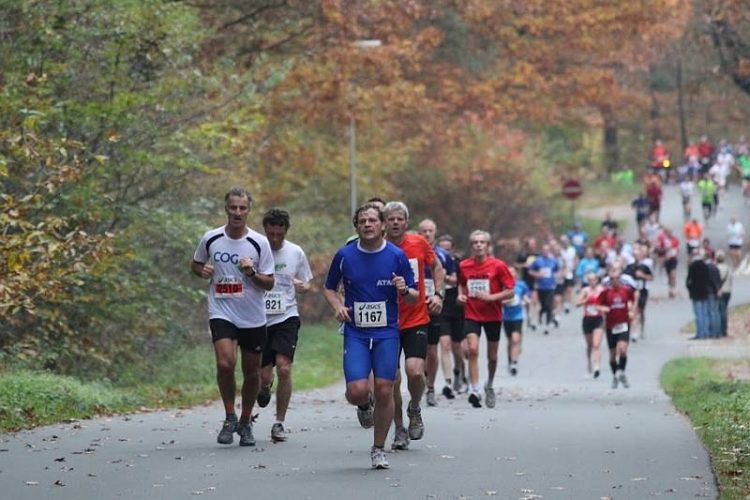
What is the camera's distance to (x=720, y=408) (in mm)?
18047

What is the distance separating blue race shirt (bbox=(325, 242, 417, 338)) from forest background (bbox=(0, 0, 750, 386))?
374cm

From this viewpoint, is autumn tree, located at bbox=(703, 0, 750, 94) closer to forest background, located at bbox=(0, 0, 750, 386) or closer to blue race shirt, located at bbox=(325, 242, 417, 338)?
forest background, located at bbox=(0, 0, 750, 386)

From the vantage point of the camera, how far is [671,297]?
48531 mm

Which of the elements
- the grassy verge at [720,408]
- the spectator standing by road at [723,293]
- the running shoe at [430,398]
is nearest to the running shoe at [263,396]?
the grassy verge at [720,408]

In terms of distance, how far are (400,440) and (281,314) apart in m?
1.56

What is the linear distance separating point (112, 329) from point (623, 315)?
7.05 meters

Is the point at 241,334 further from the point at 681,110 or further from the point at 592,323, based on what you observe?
the point at 681,110

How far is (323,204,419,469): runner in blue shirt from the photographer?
479 inches

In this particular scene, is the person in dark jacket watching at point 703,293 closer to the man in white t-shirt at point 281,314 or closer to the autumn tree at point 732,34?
the autumn tree at point 732,34

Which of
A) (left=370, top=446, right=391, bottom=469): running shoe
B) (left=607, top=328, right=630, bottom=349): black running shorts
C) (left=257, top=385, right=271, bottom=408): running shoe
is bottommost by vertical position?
(left=370, top=446, right=391, bottom=469): running shoe

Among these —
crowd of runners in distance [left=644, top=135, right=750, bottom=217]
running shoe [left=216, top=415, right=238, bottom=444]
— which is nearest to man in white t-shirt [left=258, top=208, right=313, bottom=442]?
running shoe [left=216, top=415, right=238, bottom=444]

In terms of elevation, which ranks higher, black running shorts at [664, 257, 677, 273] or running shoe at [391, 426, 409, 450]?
black running shorts at [664, 257, 677, 273]

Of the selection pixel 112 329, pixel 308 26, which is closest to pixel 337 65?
pixel 308 26

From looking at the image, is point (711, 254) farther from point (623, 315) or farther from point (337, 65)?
point (623, 315)
